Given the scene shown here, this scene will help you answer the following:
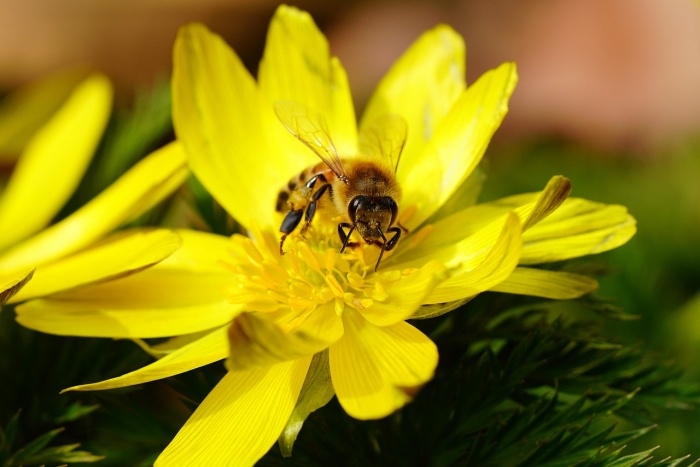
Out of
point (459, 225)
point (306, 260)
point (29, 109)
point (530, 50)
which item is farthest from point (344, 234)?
point (530, 50)

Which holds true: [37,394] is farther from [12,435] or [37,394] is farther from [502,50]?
[502,50]

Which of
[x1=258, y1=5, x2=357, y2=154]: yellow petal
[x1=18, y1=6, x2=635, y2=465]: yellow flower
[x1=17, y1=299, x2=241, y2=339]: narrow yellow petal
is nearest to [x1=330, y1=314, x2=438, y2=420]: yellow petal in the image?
[x1=18, y1=6, x2=635, y2=465]: yellow flower

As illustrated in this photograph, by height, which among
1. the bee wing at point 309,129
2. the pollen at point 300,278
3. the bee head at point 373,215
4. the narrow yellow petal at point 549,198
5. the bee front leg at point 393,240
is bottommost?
the pollen at point 300,278

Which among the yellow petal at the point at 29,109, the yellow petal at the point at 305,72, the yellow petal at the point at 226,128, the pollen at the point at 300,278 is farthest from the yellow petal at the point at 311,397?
the yellow petal at the point at 29,109

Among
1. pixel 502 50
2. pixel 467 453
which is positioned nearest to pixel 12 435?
pixel 467 453

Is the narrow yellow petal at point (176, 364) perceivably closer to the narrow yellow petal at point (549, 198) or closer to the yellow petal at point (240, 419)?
the yellow petal at point (240, 419)

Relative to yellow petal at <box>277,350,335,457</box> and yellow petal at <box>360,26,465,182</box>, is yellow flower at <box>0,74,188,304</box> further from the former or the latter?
yellow petal at <box>360,26,465,182</box>

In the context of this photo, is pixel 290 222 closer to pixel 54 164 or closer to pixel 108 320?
pixel 108 320
